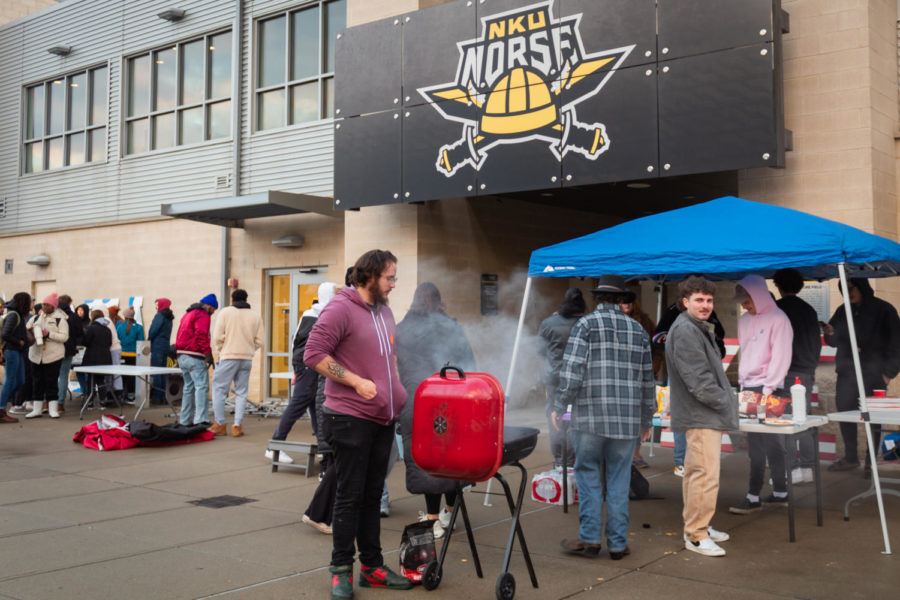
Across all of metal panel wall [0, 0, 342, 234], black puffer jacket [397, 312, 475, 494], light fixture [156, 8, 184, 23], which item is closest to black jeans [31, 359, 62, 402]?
metal panel wall [0, 0, 342, 234]

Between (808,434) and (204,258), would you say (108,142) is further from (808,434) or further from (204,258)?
(808,434)

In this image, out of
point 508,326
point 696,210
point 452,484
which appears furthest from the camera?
point 508,326

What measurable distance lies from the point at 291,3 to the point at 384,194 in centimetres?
533

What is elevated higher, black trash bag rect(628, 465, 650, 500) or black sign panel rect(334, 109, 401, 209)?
black sign panel rect(334, 109, 401, 209)

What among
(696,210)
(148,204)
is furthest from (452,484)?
(148,204)

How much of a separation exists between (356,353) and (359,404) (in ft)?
0.89

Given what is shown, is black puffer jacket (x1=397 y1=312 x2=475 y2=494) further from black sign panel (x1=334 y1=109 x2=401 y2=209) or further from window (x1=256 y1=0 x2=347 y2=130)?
window (x1=256 y1=0 x2=347 y2=130)

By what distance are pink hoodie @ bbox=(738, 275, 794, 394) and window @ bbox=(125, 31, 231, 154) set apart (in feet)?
38.3

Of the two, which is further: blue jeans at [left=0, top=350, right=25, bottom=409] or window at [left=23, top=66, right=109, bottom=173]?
window at [left=23, top=66, right=109, bottom=173]

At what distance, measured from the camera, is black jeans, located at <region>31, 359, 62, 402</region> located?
40.9ft

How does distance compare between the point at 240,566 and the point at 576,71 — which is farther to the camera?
the point at 576,71

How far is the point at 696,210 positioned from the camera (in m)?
6.81

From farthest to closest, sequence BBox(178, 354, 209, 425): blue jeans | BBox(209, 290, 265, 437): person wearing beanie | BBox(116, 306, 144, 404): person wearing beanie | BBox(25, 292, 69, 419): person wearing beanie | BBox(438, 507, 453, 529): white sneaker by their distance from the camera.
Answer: BBox(116, 306, 144, 404): person wearing beanie → BBox(25, 292, 69, 419): person wearing beanie → BBox(178, 354, 209, 425): blue jeans → BBox(209, 290, 265, 437): person wearing beanie → BBox(438, 507, 453, 529): white sneaker

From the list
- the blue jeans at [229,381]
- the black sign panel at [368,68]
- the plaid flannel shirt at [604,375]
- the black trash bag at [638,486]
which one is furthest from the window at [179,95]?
the plaid flannel shirt at [604,375]
